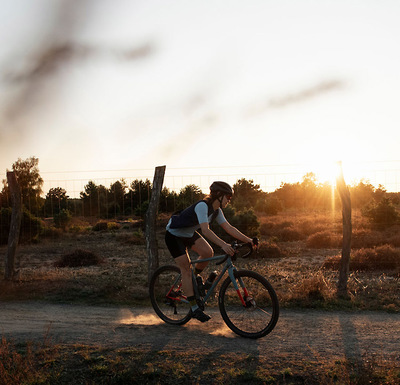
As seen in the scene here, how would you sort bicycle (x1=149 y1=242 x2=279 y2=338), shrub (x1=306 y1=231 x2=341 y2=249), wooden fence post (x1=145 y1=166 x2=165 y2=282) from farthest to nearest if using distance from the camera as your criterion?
1. shrub (x1=306 y1=231 x2=341 y2=249)
2. wooden fence post (x1=145 y1=166 x2=165 y2=282)
3. bicycle (x1=149 y1=242 x2=279 y2=338)

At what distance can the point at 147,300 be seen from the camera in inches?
356

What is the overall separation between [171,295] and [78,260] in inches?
383

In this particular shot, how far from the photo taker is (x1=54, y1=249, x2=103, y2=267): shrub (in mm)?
15501

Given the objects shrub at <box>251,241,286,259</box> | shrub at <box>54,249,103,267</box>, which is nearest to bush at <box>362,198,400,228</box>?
shrub at <box>251,241,286,259</box>

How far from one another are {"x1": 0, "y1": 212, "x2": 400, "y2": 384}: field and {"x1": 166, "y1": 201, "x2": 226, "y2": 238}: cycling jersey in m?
1.74

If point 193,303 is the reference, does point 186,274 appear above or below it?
above

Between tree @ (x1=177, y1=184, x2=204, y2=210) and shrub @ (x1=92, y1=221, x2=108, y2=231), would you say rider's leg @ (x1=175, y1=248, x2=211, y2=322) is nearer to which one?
tree @ (x1=177, y1=184, x2=204, y2=210)

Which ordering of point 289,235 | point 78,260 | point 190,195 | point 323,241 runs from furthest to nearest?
point 190,195 < point 289,235 < point 323,241 < point 78,260

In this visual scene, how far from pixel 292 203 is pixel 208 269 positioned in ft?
157

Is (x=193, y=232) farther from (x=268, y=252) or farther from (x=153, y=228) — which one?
(x=268, y=252)

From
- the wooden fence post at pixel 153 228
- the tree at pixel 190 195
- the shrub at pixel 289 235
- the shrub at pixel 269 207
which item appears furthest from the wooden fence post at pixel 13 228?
the shrub at pixel 269 207

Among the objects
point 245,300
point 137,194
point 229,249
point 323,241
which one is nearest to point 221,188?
point 229,249

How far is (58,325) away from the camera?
698 centimetres

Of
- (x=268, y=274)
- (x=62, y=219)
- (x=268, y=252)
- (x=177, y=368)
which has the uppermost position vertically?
(x=62, y=219)
